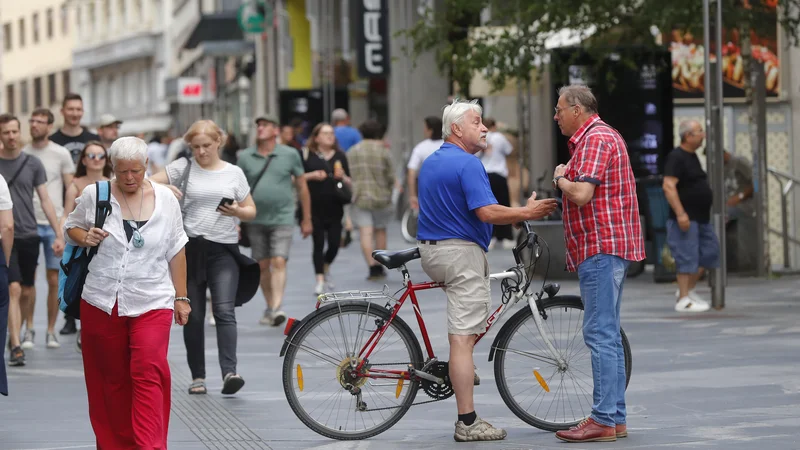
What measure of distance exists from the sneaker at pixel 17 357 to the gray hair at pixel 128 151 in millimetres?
4843

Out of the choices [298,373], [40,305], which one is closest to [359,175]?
[40,305]

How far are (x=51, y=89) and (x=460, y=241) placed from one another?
80624 millimetres

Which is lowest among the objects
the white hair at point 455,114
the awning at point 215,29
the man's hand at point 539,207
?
the man's hand at point 539,207

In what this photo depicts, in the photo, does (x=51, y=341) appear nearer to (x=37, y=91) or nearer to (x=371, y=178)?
(x=371, y=178)

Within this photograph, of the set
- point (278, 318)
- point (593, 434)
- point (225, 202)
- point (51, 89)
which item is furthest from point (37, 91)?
point (593, 434)

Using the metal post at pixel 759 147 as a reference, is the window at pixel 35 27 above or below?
above

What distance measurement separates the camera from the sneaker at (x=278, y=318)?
13.9 m

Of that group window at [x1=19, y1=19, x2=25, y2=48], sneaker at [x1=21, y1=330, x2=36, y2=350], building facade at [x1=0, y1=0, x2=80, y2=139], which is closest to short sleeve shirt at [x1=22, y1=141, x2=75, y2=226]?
sneaker at [x1=21, y1=330, x2=36, y2=350]

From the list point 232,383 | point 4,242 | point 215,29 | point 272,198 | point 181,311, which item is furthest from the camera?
point 215,29

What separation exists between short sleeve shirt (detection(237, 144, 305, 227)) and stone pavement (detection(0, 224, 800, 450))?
1.01 m

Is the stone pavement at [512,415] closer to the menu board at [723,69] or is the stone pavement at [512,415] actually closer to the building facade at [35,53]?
the menu board at [723,69]

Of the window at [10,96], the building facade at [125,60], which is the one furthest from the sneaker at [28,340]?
the window at [10,96]

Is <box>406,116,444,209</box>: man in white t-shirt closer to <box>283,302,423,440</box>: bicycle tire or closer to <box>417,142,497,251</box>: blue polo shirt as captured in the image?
<box>283,302,423,440</box>: bicycle tire

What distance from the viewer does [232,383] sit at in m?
9.92
